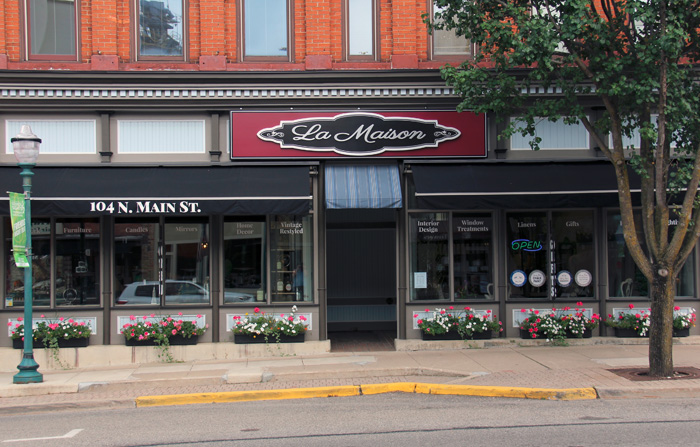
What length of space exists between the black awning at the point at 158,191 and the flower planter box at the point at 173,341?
2480 mm

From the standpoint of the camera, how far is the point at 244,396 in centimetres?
944

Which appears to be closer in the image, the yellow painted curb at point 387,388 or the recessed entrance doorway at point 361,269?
the yellow painted curb at point 387,388

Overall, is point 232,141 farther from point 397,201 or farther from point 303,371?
point 303,371

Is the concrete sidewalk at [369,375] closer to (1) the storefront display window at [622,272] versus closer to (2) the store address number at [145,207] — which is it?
(1) the storefront display window at [622,272]

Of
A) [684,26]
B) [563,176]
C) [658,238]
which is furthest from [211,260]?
[684,26]

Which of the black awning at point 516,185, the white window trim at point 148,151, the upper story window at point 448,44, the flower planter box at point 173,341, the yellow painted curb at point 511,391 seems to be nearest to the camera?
the yellow painted curb at point 511,391

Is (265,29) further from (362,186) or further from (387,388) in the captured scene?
(387,388)

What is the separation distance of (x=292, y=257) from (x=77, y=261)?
4.27 meters

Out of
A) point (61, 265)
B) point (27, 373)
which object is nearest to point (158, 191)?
point (61, 265)

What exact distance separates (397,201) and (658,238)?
4.60 metres

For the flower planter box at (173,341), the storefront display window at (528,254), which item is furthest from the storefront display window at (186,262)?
the storefront display window at (528,254)

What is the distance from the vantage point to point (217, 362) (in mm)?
12148

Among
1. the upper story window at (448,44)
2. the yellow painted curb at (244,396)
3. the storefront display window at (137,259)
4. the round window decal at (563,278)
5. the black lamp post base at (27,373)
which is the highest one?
the upper story window at (448,44)

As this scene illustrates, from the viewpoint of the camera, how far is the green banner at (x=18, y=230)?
1038 cm
